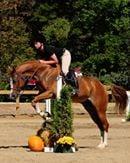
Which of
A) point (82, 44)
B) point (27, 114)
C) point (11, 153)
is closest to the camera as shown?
point (11, 153)

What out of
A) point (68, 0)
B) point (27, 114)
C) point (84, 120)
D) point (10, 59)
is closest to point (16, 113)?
point (27, 114)

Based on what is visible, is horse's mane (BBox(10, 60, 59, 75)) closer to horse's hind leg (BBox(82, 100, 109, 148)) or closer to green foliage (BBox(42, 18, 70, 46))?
horse's hind leg (BBox(82, 100, 109, 148))

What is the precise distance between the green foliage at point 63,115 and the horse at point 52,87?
486 millimetres

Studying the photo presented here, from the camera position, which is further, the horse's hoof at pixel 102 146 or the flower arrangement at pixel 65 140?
the horse's hoof at pixel 102 146

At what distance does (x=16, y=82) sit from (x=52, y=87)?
0.85m

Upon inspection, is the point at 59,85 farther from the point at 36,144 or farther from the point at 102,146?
the point at 102,146

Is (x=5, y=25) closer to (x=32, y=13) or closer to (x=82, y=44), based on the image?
(x=82, y=44)

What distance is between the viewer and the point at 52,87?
1445 cm

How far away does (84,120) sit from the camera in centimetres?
2478

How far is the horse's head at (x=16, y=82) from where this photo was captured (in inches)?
569

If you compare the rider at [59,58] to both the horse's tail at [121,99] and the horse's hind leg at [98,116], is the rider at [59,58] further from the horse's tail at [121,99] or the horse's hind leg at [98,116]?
the horse's tail at [121,99]

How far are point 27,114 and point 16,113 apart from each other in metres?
0.47

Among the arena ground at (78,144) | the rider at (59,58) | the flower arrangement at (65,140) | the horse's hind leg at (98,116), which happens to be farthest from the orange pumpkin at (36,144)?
the horse's hind leg at (98,116)

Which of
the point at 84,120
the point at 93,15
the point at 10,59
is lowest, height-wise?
the point at 84,120
